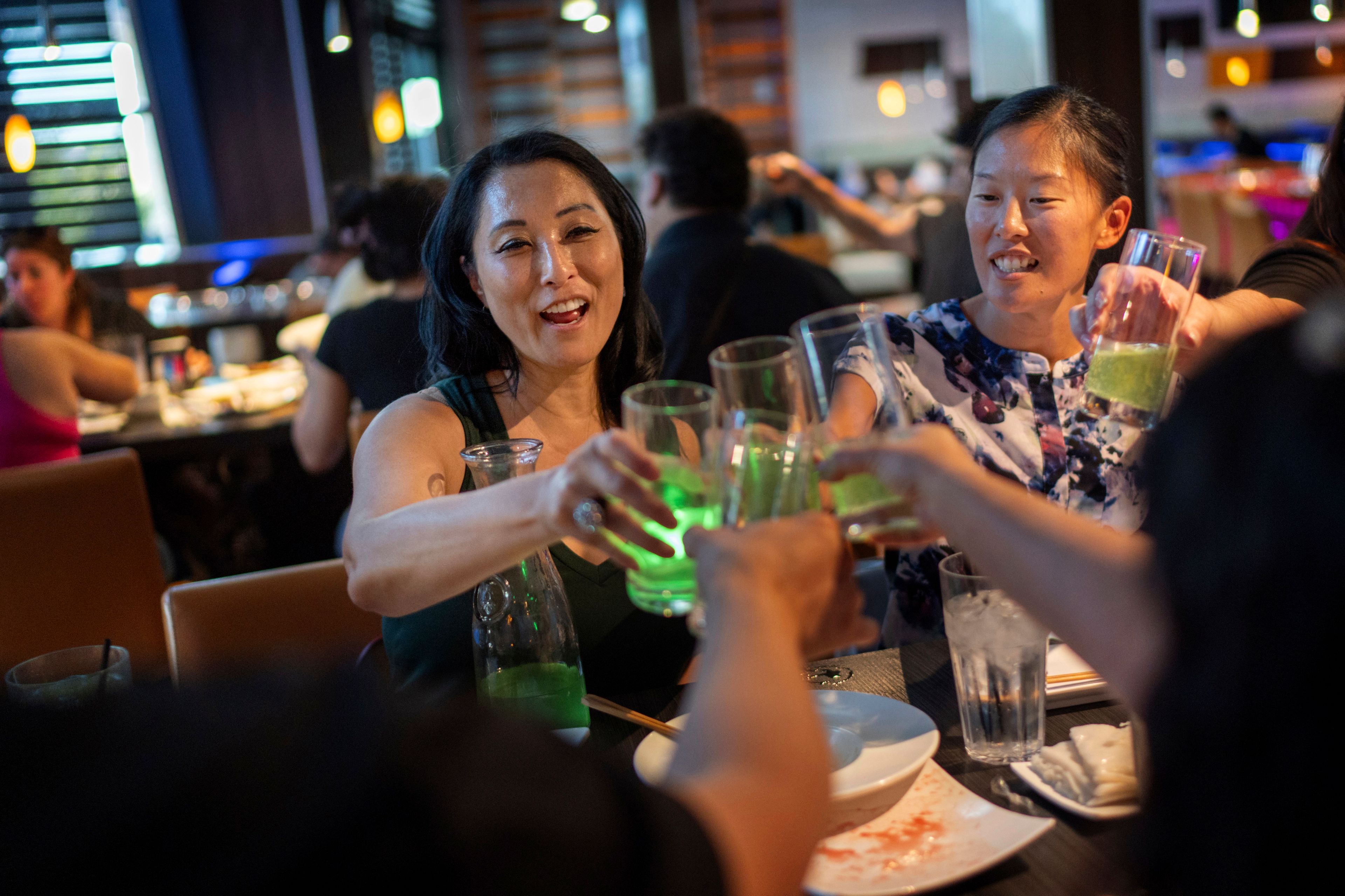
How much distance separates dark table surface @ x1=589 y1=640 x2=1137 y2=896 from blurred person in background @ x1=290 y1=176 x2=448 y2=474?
154 centimetres

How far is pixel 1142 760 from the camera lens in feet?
3.41

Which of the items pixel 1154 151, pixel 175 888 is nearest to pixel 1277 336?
pixel 175 888

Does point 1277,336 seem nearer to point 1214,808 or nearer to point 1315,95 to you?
point 1214,808

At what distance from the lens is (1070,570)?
2.55 ft

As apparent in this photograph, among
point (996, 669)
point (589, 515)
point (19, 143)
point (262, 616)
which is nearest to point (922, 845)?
point (996, 669)

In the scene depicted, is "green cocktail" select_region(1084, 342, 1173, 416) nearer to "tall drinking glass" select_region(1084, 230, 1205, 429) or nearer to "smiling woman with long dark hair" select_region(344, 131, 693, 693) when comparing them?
→ "tall drinking glass" select_region(1084, 230, 1205, 429)

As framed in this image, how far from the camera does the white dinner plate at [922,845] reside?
959 millimetres

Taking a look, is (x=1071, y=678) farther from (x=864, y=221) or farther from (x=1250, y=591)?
(x=864, y=221)

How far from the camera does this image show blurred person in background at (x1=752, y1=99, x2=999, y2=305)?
3266 mm

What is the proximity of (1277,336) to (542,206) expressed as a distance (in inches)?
47.3

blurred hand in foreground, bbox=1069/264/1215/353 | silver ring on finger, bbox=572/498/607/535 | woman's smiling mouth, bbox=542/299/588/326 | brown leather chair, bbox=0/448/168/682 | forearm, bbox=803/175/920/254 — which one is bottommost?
brown leather chair, bbox=0/448/168/682

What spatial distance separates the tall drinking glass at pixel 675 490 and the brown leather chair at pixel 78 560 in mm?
1836

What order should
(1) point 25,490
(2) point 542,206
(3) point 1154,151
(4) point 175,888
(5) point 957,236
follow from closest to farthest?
(4) point 175,888, (2) point 542,206, (1) point 25,490, (5) point 957,236, (3) point 1154,151

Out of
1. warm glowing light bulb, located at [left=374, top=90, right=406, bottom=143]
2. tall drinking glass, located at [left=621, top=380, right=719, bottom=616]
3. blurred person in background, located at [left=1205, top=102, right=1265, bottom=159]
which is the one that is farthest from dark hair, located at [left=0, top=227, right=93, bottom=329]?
blurred person in background, located at [left=1205, top=102, right=1265, bottom=159]
